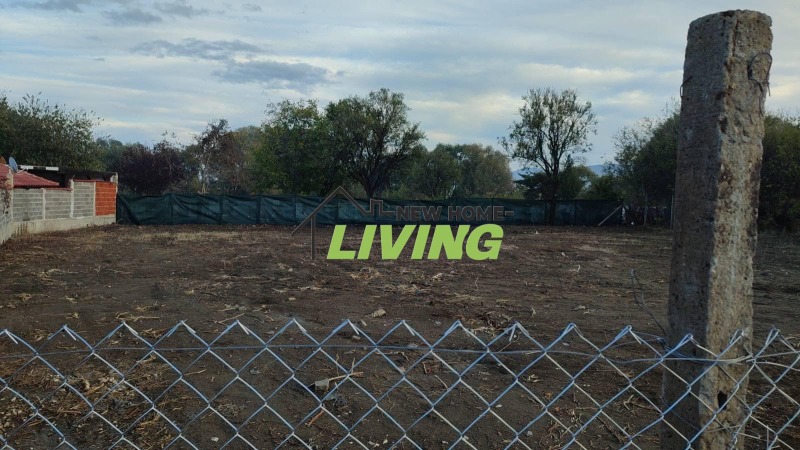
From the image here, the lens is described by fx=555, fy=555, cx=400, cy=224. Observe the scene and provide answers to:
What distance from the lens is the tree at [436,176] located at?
41.6m

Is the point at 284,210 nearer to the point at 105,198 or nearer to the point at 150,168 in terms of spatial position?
the point at 105,198

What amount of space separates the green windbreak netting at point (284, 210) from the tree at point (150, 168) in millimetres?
14069

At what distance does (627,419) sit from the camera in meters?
4.01

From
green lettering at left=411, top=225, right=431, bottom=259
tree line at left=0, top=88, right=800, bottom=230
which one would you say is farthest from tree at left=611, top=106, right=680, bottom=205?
green lettering at left=411, top=225, right=431, bottom=259

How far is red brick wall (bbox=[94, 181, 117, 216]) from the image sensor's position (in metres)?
23.0

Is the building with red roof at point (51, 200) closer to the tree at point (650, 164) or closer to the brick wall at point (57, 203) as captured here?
the brick wall at point (57, 203)

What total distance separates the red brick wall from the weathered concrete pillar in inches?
979

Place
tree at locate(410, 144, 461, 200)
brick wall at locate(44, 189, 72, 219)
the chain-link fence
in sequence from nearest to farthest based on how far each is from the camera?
the chain-link fence → brick wall at locate(44, 189, 72, 219) → tree at locate(410, 144, 461, 200)

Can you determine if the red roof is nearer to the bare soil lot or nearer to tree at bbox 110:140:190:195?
the bare soil lot

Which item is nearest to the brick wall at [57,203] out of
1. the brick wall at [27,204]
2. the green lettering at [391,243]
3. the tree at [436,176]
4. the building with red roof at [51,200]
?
the building with red roof at [51,200]

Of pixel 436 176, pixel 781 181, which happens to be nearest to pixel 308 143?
pixel 436 176

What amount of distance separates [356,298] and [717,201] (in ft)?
23.1

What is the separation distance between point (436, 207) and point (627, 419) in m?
23.3

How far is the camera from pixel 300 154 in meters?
31.4
